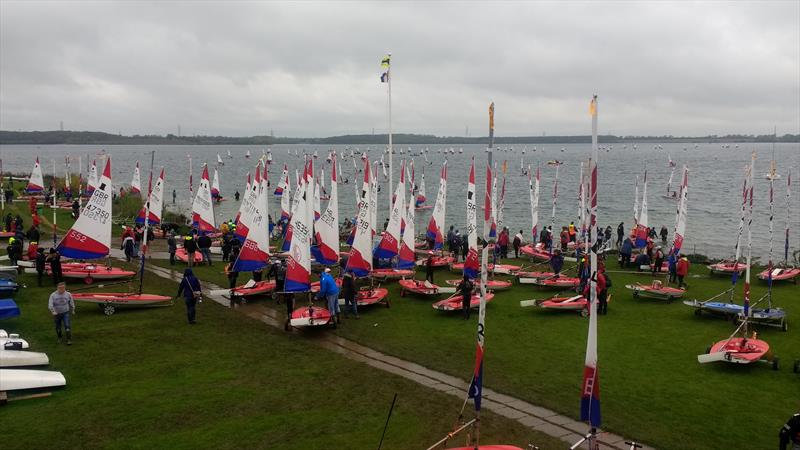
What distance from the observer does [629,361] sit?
16.4 m

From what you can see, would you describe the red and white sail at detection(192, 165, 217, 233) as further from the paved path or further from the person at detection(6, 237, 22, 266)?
the paved path

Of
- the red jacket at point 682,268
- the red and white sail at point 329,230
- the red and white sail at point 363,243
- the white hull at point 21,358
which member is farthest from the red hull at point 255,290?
the red jacket at point 682,268

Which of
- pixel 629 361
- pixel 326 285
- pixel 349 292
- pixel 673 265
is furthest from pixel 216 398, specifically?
pixel 673 265

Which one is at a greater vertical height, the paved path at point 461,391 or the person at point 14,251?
the person at point 14,251

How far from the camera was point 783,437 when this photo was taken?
10398mm

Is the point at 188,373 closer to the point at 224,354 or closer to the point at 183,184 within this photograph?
the point at 224,354

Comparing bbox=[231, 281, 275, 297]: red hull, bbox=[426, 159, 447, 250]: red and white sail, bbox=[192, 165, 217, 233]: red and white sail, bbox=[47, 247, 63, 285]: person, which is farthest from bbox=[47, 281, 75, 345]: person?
bbox=[192, 165, 217, 233]: red and white sail

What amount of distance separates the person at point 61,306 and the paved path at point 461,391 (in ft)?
18.7

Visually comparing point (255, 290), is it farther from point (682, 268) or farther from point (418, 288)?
point (682, 268)

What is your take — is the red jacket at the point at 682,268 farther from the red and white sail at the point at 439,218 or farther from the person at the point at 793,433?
the person at the point at 793,433

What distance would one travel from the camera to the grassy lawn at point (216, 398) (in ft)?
37.4

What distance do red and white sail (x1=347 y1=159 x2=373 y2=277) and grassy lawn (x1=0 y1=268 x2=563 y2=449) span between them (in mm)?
4576

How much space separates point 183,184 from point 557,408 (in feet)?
343

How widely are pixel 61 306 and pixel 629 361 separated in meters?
15.4
